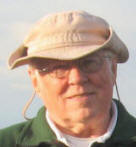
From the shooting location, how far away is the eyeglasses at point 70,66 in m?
7.86

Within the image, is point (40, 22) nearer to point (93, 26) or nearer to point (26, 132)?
point (93, 26)

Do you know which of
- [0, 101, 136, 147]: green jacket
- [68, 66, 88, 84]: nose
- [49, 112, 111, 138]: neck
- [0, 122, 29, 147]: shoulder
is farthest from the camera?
[0, 122, 29, 147]: shoulder

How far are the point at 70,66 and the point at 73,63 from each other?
4 cm

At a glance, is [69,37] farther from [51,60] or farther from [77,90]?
[77,90]

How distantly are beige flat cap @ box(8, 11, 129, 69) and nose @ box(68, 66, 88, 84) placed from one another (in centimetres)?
13

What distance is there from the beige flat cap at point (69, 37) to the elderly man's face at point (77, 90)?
107 mm

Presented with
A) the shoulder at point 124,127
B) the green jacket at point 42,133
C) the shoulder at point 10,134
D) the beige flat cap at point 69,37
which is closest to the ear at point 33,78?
the beige flat cap at point 69,37

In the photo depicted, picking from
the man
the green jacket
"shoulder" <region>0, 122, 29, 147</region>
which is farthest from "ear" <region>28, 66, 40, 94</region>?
"shoulder" <region>0, 122, 29, 147</region>

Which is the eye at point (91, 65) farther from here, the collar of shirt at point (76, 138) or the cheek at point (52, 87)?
the collar of shirt at point (76, 138)

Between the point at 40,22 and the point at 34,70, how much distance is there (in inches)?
16.4

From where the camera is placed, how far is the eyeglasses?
786cm

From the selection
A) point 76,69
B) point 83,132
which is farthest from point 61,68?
point 83,132

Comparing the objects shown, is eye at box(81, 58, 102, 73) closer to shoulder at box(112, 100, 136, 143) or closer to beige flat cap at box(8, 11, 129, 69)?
beige flat cap at box(8, 11, 129, 69)

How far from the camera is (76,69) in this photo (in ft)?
25.7
